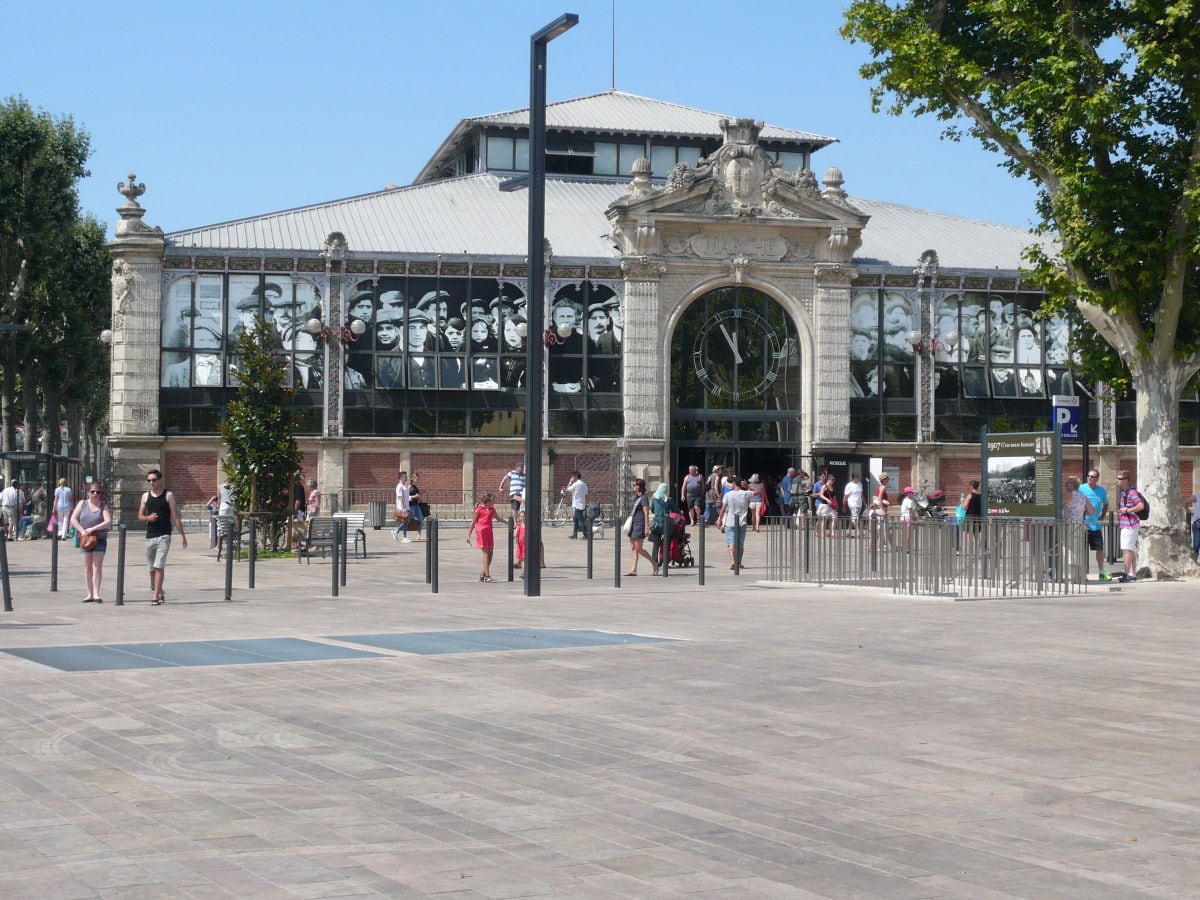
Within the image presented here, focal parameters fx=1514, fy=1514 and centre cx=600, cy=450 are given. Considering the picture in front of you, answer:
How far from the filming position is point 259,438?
30.4 m

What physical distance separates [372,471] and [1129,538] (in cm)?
2546

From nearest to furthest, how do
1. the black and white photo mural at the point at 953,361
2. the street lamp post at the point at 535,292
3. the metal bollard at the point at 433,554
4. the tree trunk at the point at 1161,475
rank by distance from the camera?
the street lamp post at the point at 535,292 < the metal bollard at the point at 433,554 < the tree trunk at the point at 1161,475 < the black and white photo mural at the point at 953,361

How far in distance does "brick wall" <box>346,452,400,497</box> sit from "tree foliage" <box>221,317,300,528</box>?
14.1m

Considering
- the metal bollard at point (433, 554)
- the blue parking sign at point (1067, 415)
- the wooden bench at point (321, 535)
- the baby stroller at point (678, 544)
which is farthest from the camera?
the wooden bench at point (321, 535)

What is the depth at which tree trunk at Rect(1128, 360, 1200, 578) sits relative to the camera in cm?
2464

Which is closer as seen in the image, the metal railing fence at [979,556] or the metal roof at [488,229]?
the metal railing fence at [979,556]

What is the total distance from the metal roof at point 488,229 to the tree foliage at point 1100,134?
21244 mm

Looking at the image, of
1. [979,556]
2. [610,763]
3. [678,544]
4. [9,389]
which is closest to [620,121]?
[9,389]

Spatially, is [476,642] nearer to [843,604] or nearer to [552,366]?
[843,604]

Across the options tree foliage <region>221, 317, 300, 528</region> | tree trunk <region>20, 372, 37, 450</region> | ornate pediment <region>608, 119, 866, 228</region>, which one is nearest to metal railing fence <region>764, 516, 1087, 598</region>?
tree foliage <region>221, 317, 300, 528</region>

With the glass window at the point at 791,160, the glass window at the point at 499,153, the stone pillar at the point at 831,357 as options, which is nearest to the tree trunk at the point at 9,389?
the glass window at the point at 499,153

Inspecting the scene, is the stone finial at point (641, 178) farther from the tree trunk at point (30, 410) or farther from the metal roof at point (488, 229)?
the tree trunk at point (30, 410)

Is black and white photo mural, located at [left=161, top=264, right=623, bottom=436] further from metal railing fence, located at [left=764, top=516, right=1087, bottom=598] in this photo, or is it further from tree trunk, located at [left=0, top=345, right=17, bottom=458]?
metal railing fence, located at [left=764, top=516, right=1087, bottom=598]

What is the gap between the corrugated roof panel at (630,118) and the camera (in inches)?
2103
